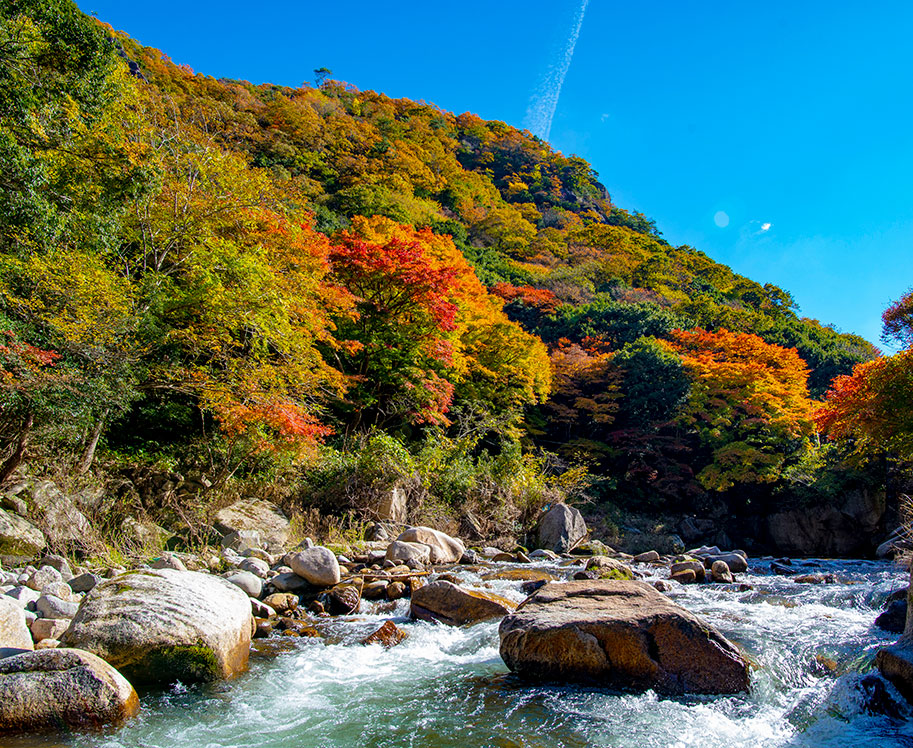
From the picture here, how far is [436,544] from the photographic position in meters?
9.70

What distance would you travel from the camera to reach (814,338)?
32.5 meters

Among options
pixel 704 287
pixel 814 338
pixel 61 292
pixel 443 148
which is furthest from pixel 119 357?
pixel 443 148

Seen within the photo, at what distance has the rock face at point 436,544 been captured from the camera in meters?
9.46

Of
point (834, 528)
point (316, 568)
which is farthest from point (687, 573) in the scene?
point (834, 528)

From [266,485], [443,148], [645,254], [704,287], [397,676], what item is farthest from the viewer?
[443,148]

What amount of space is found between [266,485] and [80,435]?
3.68 metres

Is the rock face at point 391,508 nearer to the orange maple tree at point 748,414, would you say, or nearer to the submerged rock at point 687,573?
the submerged rock at point 687,573

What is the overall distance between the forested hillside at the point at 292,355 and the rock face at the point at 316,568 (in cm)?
275

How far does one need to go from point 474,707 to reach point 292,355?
8.32m

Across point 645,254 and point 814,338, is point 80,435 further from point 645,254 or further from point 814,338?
point 645,254

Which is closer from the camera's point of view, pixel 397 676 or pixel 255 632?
pixel 397 676

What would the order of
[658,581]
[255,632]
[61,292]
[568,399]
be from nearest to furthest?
[255,632] < [61,292] < [658,581] < [568,399]

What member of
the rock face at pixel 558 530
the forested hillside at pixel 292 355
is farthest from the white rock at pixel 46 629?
the rock face at pixel 558 530

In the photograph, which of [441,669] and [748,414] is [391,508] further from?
[748,414]
